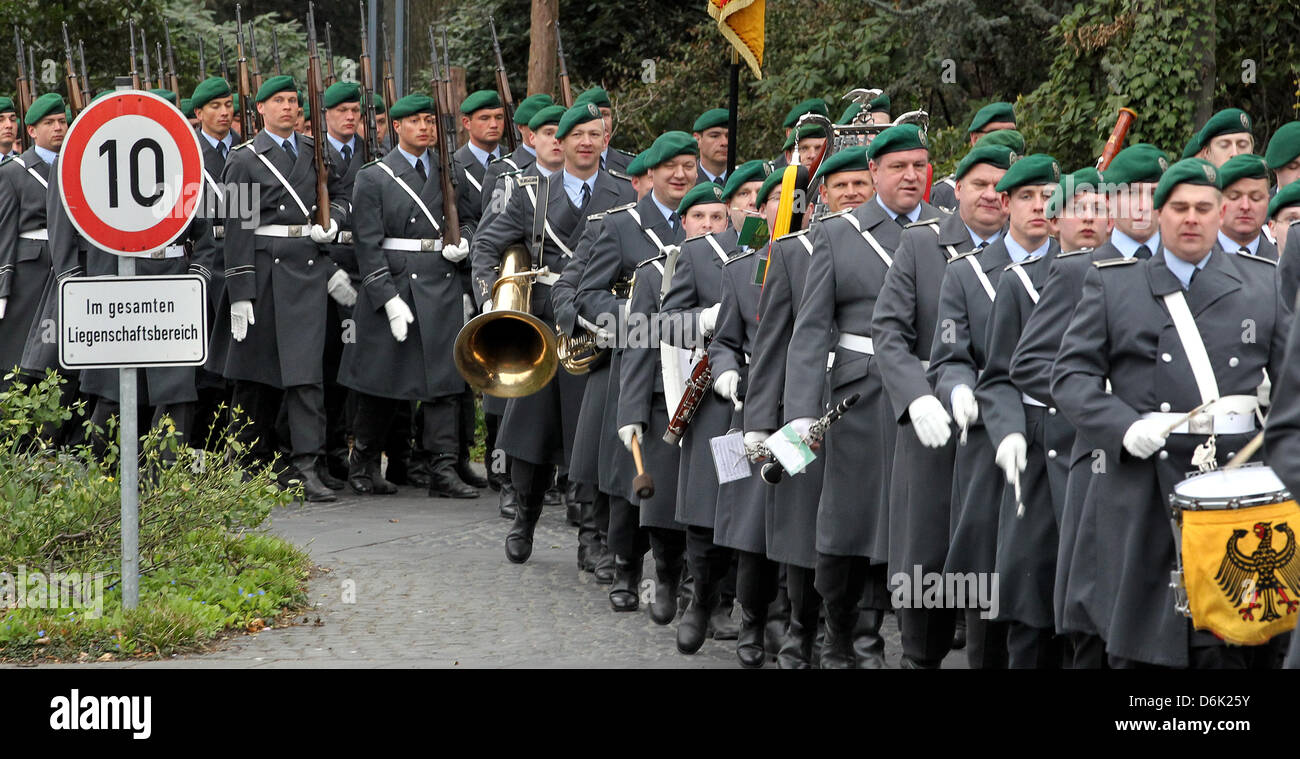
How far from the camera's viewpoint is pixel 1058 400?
21.1 ft

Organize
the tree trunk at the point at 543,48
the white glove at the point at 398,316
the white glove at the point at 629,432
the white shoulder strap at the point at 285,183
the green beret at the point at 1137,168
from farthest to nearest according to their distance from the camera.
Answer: the tree trunk at the point at 543,48, the white shoulder strap at the point at 285,183, the white glove at the point at 398,316, the white glove at the point at 629,432, the green beret at the point at 1137,168

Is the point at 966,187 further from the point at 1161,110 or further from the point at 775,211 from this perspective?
the point at 1161,110

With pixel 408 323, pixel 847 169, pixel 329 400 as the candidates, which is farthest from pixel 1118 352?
pixel 329 400

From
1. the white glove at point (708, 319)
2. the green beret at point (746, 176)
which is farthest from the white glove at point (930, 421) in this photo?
the green beret at point (746, 176)

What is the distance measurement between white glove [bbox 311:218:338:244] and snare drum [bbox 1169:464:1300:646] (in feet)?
28.7

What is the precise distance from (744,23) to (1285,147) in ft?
12.4

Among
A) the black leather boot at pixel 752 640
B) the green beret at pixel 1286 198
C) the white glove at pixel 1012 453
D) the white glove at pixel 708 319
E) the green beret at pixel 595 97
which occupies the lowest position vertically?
the black leather boot at pixel 752 640

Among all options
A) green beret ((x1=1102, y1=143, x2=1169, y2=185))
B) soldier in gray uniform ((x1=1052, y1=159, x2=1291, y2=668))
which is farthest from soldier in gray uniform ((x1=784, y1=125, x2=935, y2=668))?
soldier in gray uniform ((x1=1052, y1=159, x2=1291, y2=668))

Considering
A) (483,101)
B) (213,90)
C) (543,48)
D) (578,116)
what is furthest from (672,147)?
(543,48)

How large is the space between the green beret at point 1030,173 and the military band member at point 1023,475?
0.55 ft

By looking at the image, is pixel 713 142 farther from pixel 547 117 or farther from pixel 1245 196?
pixel 1245 196

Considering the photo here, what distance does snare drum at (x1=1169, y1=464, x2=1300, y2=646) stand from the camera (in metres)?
5.57

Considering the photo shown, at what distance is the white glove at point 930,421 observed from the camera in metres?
7.04

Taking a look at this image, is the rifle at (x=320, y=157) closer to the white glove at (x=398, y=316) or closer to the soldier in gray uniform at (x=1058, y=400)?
the white glove at (x=398, y=316)
